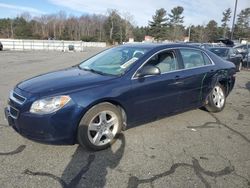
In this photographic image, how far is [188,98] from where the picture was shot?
5.22 metres

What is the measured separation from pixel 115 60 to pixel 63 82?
1259 millimetres

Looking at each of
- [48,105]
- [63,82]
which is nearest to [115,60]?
[63,82]

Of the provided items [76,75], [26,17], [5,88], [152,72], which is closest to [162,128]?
[152,72]

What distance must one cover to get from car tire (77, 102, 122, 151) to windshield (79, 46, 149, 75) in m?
0.68

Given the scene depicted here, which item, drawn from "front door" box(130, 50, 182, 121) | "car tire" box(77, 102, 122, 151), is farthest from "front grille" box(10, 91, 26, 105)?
"front door" box(130, 50, 182, 121)

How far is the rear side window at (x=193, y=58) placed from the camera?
17.0ft

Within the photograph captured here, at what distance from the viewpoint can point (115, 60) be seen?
4898 millimetres

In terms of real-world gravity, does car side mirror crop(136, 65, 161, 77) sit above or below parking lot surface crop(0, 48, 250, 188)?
above

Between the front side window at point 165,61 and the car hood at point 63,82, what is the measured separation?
36.9 inches

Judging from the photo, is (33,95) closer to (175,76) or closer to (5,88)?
(175,76)

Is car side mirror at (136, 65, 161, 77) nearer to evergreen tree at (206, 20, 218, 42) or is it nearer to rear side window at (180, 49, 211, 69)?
rear side window at (180, 49, 211, 69)

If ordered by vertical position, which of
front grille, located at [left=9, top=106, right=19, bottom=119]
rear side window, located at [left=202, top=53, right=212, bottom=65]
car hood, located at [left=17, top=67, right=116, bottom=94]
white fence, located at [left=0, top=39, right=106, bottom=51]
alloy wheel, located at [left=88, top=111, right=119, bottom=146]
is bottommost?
white fence, located at [left=0, top=39, right=106, bottom=51]

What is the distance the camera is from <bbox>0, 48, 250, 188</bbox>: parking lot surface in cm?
321

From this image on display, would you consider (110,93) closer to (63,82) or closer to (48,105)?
(63,82)
